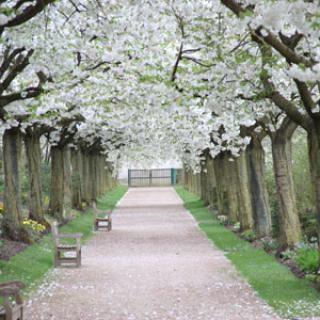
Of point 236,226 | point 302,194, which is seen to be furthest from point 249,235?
point 236,226

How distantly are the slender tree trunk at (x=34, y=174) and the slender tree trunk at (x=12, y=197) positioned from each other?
2985 millimetres

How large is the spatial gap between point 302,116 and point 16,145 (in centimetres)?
1051

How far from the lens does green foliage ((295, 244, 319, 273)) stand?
1336 centimetres

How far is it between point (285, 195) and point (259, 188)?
13.9 feet

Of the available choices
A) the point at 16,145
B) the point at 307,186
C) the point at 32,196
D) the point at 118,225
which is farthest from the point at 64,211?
the point at 307,186

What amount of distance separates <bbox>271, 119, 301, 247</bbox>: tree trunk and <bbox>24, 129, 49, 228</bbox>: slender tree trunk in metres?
9.05

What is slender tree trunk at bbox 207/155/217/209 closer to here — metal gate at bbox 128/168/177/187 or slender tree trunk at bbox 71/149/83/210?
slender tree trunk at bbox 71/149/83/210

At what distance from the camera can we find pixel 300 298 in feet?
37.9

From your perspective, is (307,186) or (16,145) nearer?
A: (16,145)

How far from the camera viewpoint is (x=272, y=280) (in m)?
13.4

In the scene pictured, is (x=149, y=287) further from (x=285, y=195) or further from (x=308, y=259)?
(x=285, y=195)

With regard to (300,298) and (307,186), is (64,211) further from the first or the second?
(300,298)

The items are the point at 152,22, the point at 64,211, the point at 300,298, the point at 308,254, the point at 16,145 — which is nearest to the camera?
the point at 300,298

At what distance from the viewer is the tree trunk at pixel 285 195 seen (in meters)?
16.3
